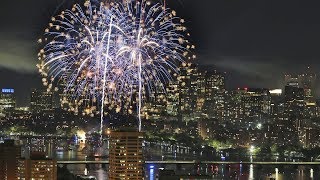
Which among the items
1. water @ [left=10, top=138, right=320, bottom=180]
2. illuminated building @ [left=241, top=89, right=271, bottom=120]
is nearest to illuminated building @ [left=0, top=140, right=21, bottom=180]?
water @ [left=10, top=138, right=320, bottom=180]

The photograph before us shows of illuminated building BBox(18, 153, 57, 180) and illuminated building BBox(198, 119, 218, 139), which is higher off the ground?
illuminated building BBox(198, 119, 218, 139)

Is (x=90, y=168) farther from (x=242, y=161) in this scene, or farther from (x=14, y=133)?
(x=14, y=133)

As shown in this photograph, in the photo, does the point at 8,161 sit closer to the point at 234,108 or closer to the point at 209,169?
the point at 209,169

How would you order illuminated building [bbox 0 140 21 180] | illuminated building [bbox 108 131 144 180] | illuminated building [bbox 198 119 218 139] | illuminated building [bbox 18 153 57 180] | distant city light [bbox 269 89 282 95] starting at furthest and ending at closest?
distant city light [bbox 269 89 282 95], illuminated building [bbox 198 119 218 139], illuminated building [bbox 0 140 21 180], illuminated building [bbox 18 153 57 180], illuminated building [bbox 108 131 144 180]

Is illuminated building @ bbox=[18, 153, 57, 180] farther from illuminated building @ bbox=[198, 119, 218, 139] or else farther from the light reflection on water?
illuminated building @ bbox=[198, 119, 218, 139]

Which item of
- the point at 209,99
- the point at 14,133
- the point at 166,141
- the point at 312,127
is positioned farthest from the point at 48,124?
the point at 312,127

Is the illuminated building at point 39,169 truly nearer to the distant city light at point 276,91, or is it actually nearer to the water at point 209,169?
the water at point 209,169
